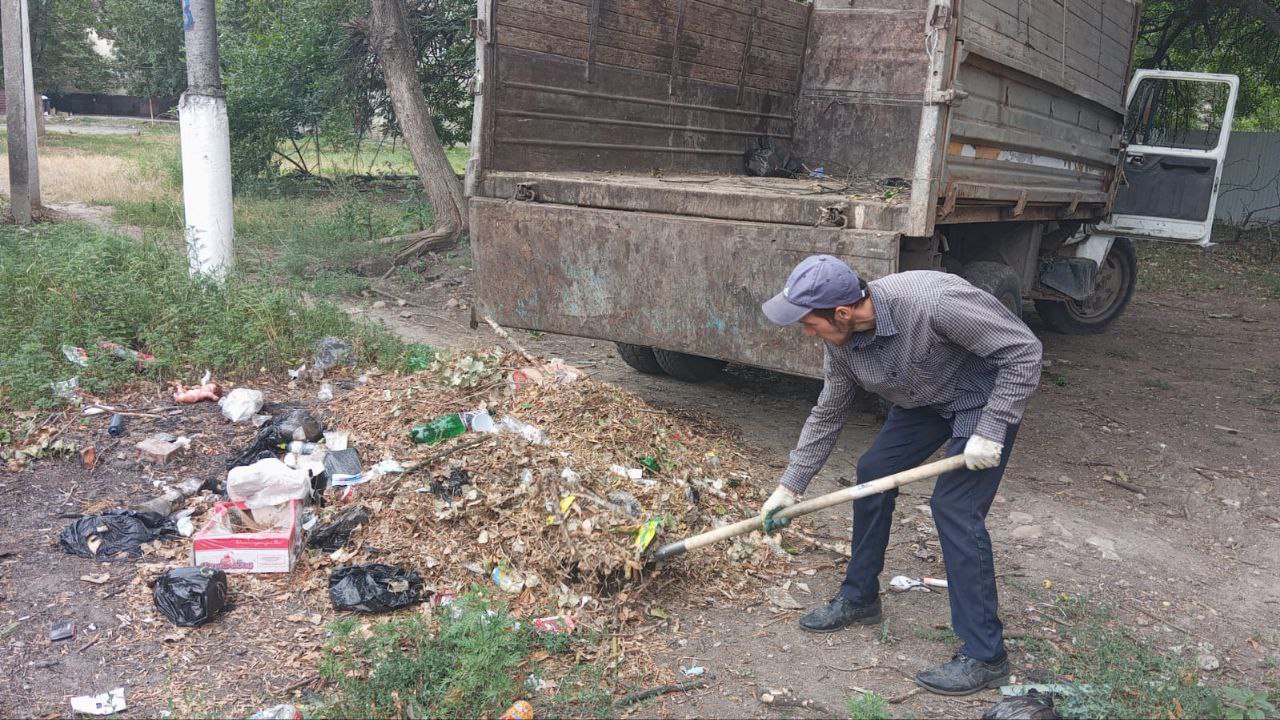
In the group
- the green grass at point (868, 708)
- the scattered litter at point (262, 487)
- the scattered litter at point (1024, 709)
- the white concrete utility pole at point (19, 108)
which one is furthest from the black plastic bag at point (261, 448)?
the white concrete utility pole at point (19, 108)

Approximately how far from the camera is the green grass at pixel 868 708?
280 cm

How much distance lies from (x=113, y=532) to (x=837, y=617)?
9.13 ft

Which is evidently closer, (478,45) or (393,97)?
(478,45)

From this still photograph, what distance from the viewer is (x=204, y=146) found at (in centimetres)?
630

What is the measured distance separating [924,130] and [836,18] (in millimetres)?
3281

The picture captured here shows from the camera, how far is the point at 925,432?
10.5 feet

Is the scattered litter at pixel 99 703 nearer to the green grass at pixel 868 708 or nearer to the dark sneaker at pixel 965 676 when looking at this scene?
the green grass at pixel 868 708

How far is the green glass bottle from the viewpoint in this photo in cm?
421

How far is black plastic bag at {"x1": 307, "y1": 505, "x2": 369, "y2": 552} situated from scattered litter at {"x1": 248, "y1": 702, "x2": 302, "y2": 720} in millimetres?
946

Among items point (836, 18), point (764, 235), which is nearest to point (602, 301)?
point (764, 235)

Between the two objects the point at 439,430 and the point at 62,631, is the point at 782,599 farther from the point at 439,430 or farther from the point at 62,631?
the point at 62,631

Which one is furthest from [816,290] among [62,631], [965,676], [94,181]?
[94,181]

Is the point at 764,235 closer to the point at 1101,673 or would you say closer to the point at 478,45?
the point at 478,45

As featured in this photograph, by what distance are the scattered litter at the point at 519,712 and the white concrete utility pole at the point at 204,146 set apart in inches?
176
